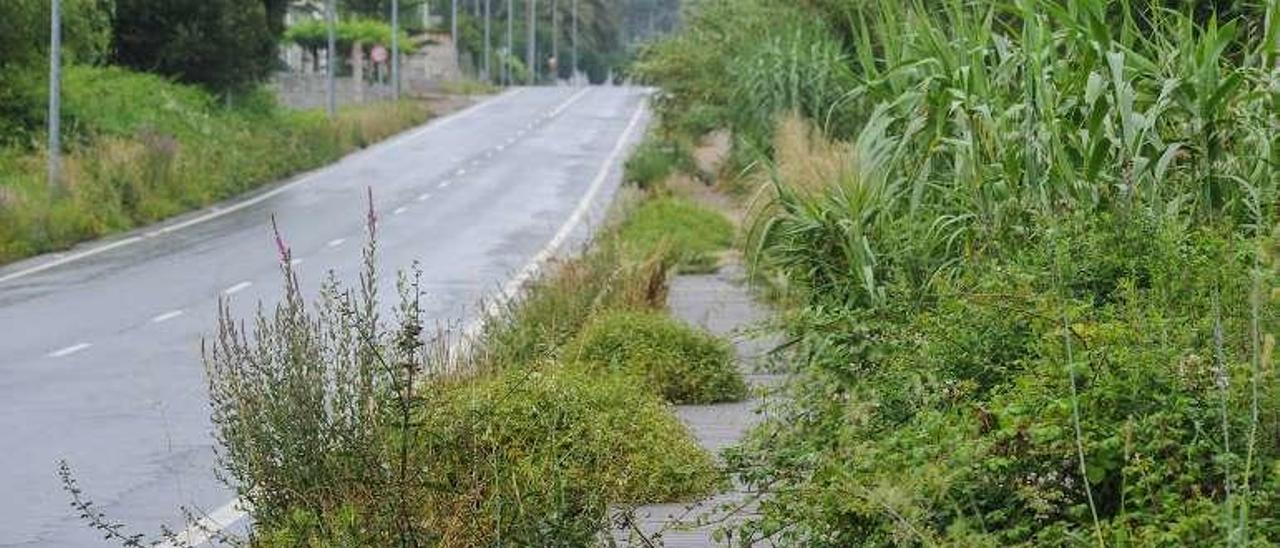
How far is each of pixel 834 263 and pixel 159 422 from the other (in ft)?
14.0

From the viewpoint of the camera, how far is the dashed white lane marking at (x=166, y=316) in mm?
22422

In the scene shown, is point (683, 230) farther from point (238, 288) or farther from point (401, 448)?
point (401, 448)

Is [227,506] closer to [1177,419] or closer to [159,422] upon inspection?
[159,422]

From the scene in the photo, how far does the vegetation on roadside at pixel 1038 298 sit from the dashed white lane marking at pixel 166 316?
8.77 meters

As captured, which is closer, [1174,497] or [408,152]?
[1174,497]

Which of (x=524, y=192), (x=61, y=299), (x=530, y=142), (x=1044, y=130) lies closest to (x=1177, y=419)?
(x=1044, y=130)

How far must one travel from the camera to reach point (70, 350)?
19.7 m

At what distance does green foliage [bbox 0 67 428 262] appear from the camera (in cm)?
3394

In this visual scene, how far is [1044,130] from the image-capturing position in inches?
438

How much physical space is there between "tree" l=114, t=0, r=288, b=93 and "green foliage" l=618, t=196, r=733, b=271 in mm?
25437

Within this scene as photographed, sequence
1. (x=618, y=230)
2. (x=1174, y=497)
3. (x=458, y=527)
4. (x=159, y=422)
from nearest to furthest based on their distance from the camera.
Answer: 1. (x=1174, y=497)
2. (x=458, y=527)
3. (x=159, y=422)
4. (x=618, y=230)

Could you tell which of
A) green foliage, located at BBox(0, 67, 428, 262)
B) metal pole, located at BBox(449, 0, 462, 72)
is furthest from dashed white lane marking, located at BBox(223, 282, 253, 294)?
metal pole, located at BBox(449, 0, 462, 72)

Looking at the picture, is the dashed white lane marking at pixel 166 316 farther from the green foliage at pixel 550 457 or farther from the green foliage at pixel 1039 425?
the green foliage at pixel 1039 425

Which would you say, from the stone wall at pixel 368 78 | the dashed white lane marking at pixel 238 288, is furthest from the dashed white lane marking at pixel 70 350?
the stone wall at pixel 368 78
